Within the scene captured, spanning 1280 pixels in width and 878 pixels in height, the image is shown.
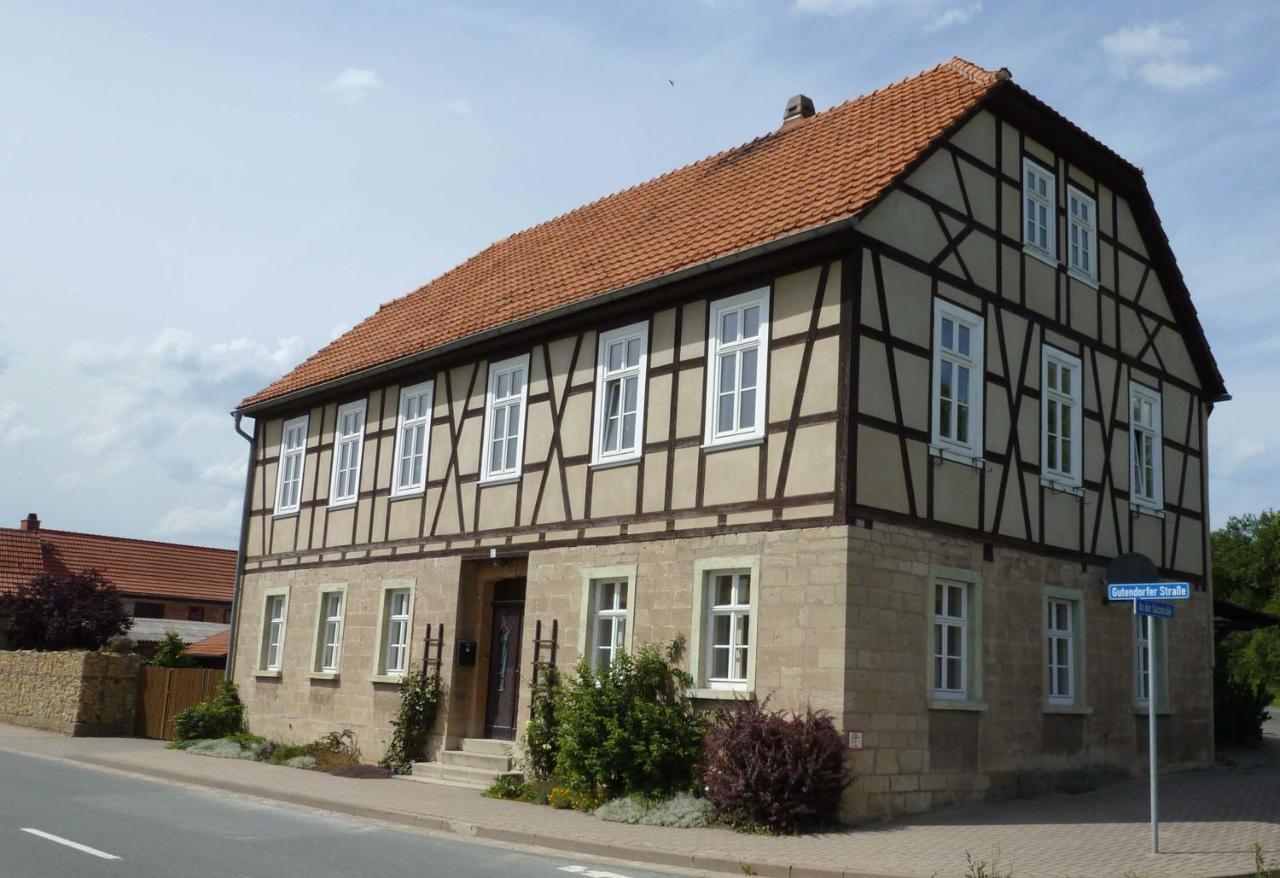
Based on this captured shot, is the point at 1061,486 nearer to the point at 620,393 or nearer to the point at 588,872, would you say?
the point at 620,393

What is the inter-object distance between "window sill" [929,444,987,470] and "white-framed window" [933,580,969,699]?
1.44 m

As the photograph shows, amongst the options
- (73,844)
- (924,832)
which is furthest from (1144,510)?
(73,844)

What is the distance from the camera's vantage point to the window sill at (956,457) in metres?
14.4

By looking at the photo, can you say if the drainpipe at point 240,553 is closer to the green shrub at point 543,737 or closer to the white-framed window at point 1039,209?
the green shrub at point 543,737

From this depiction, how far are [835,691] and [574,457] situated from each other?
17.9 feet

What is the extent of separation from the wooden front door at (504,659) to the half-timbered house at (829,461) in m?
0.05

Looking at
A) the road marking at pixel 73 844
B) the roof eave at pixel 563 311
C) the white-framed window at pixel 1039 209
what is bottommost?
the road marking at pixel 73 844

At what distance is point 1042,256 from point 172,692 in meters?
18.3

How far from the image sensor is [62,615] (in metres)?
35.2

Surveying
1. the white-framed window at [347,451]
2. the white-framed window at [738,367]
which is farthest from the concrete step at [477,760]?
the white-framed window at [347,451]

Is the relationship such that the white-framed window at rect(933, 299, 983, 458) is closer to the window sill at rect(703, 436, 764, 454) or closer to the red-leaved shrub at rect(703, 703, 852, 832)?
the window sill at rect(703, 436, 764, 454)

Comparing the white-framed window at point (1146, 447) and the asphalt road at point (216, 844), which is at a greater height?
the white-framed window at point (1146, 447)

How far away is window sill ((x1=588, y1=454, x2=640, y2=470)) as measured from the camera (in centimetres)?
Result: 1578

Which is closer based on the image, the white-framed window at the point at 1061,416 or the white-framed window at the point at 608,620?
the white-framed window at the point at 608,620
